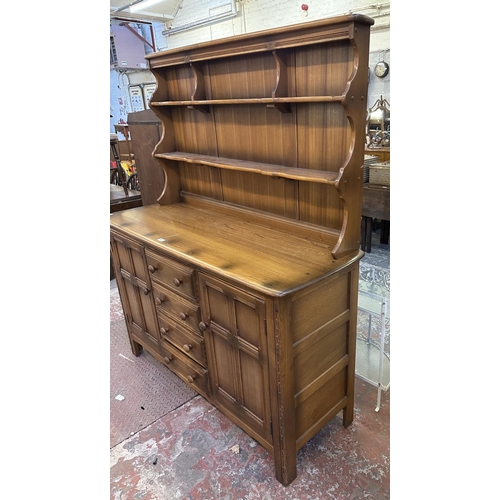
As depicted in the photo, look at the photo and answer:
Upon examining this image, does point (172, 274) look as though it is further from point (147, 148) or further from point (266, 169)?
point (147, 148)

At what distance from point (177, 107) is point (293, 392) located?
5.91 feet

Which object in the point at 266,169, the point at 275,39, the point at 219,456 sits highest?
the point at 275,39

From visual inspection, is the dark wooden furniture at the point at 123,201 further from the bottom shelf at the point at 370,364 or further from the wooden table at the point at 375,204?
the bottom shelf at the point at 370,364

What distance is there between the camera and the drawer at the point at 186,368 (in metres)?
1.96

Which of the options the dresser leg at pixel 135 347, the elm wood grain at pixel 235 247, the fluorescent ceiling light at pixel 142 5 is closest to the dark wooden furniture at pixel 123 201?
the dresser leg at pixel 135 347

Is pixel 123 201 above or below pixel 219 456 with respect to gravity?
above

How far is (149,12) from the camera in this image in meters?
6.00

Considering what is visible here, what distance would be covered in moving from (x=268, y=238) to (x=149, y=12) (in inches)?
229

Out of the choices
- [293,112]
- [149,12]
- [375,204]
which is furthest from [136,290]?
[149,12]

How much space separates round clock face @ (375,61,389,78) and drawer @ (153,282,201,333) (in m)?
3.60

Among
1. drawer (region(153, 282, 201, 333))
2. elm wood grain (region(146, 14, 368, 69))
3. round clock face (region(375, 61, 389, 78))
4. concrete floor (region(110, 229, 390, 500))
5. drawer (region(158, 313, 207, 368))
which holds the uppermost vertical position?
round clock face (region(375, 61, 389, 78))

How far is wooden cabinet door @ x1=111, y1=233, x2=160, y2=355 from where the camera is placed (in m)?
2.14

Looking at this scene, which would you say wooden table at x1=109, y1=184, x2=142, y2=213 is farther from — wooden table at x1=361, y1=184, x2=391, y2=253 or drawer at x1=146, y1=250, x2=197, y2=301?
wooden table at x1=361, y1=184, x2=391, y2=253

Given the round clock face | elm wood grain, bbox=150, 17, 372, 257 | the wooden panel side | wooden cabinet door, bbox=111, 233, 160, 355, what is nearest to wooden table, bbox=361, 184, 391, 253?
the round clock face
